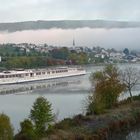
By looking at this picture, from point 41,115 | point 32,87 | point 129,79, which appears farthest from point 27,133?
point 32,87

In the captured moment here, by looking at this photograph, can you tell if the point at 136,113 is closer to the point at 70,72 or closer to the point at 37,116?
the point at 37,116

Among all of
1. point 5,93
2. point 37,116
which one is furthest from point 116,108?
point 5,93

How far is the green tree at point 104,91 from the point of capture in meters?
10.6

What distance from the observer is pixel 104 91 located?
1162 centimetres

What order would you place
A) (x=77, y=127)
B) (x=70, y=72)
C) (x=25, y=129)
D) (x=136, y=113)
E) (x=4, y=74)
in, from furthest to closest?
(x=70, y=72) → (x=4, y=74) → (x=136, y=113) → (x=77, y=127) → (x=25, y=129)

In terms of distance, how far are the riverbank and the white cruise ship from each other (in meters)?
14.2

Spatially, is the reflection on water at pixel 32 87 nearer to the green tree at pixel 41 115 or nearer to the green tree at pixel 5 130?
the green tree at pixel 41 115

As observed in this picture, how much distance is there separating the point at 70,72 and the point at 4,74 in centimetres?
666

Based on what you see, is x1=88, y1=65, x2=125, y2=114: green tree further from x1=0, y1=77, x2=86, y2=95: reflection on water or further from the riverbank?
x1=0, y1=77, x2=86, y2=95: reflection on water

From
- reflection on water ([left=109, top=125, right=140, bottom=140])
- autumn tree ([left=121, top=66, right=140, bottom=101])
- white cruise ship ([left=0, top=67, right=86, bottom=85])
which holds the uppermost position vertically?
autumn tree ([left=121, top=66, right=140, bottom=101])

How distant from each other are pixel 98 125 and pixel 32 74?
17711 mm

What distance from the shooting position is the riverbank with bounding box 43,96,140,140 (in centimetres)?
842

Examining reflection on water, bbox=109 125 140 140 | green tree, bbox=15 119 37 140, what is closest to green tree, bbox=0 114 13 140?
green tree, bbox=15 119 37 140

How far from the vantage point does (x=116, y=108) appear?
37.3ft
